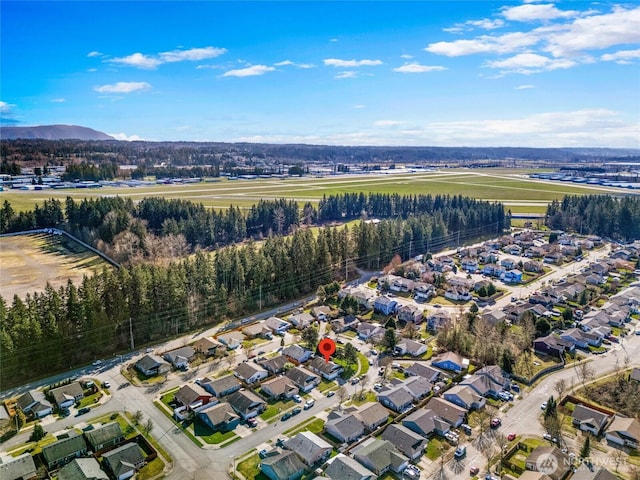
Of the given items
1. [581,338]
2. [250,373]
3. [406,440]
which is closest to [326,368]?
[250,373]

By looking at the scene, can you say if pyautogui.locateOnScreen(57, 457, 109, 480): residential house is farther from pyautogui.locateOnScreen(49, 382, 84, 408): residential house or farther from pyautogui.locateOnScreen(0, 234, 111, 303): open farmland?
pyautogui.locateOnScreen(0, 234, 111, 303): open farmland

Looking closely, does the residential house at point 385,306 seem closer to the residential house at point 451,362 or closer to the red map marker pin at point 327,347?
the red map marker pin at point 327,347

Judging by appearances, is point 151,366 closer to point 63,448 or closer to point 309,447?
point 63,448

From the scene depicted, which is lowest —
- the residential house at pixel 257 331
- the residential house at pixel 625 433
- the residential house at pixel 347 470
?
the residential house at pixel 625 433

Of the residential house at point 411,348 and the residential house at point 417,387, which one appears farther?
the residential house at point 411,348

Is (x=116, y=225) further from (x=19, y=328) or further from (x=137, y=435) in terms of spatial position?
(x=137, y=435)

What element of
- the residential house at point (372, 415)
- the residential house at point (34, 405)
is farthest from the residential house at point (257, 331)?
the residential house at point (34, 405)

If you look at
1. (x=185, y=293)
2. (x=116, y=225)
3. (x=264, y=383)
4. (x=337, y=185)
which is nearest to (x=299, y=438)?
(x=264, y=383)
